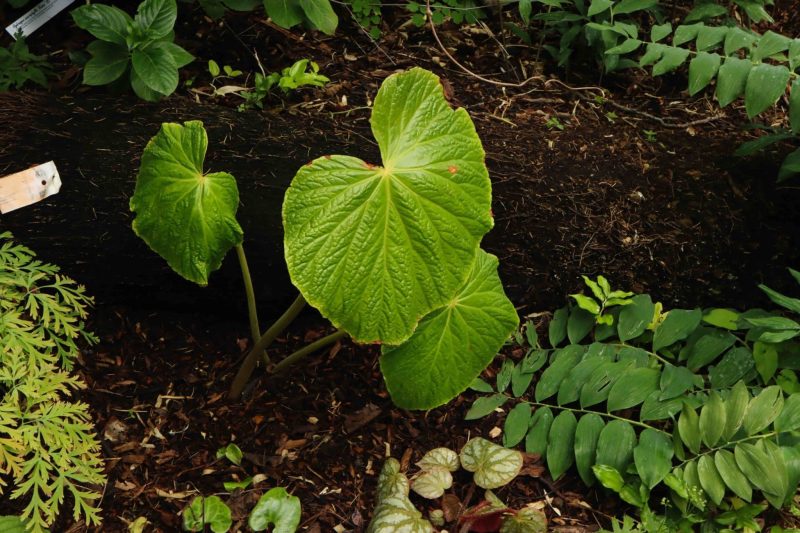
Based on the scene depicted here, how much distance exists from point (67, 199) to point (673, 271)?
6.25 feet

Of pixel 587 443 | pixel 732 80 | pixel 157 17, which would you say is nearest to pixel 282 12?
pixel 157 17

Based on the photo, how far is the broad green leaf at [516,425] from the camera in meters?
2.22

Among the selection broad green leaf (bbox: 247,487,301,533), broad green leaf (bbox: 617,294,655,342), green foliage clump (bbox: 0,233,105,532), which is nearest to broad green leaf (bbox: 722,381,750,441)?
broad green leaf (bbox: 617,294,655,342)

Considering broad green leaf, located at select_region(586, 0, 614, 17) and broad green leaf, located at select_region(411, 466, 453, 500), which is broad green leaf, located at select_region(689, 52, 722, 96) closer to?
broad green leaf, located at select_region(586, 0, 614, 17)

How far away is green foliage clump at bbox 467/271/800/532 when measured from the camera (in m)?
2.04

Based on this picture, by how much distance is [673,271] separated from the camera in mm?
2541

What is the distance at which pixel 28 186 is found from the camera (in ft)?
7.07

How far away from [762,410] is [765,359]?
0.25m

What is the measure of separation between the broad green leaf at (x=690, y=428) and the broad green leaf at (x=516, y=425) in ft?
1.39

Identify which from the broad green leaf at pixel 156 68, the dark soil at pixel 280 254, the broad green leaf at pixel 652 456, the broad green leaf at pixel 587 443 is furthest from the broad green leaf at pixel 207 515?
the broad green leaf at pixel 156 68

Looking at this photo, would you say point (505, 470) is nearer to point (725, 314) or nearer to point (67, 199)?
point (725, 314)

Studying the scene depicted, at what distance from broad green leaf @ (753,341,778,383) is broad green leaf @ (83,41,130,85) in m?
2.14

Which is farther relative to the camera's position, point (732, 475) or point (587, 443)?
point (587, 443)

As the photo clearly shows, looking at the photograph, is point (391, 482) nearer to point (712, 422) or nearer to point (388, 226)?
point (388, 226)
